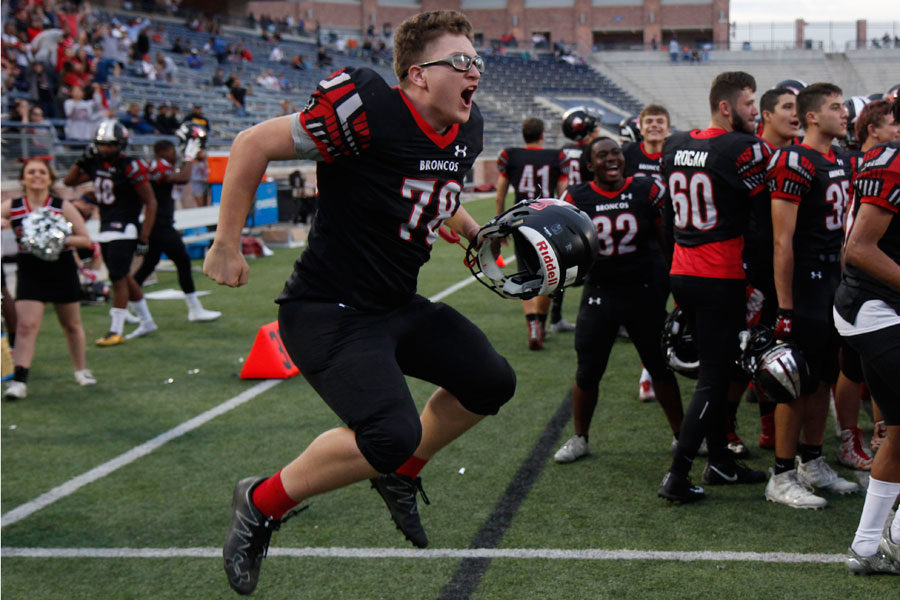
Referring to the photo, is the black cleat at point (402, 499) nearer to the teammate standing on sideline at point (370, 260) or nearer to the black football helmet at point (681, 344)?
the teammate standing on sideline at point (370, 260)

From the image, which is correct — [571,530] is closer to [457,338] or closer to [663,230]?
[457,338]

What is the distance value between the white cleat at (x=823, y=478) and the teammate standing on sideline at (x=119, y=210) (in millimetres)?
6710

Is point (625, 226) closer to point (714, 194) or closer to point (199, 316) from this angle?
point (714, 194)

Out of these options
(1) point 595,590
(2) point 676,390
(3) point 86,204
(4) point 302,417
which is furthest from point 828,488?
(3) point 86,204

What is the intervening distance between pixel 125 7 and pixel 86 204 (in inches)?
1104

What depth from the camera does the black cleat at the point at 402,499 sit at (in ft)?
12.0

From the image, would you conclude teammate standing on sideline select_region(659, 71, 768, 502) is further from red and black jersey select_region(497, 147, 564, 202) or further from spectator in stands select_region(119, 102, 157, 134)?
spectator in stands select_region(119, 102, 157, 134)

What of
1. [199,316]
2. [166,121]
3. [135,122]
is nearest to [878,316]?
[199,316]

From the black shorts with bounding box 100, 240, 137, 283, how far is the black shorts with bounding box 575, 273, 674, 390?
548cm

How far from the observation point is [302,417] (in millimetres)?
6539

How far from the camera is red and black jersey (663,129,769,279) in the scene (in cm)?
454

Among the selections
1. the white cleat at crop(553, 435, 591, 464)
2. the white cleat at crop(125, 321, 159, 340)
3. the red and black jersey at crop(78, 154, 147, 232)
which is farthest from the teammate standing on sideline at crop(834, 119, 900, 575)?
the white cleat at crop(125, 321, 159, 340)

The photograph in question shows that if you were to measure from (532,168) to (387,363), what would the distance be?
21.4ft

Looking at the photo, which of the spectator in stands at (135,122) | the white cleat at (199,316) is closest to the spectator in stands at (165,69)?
the spectator in stands at (135,122)
